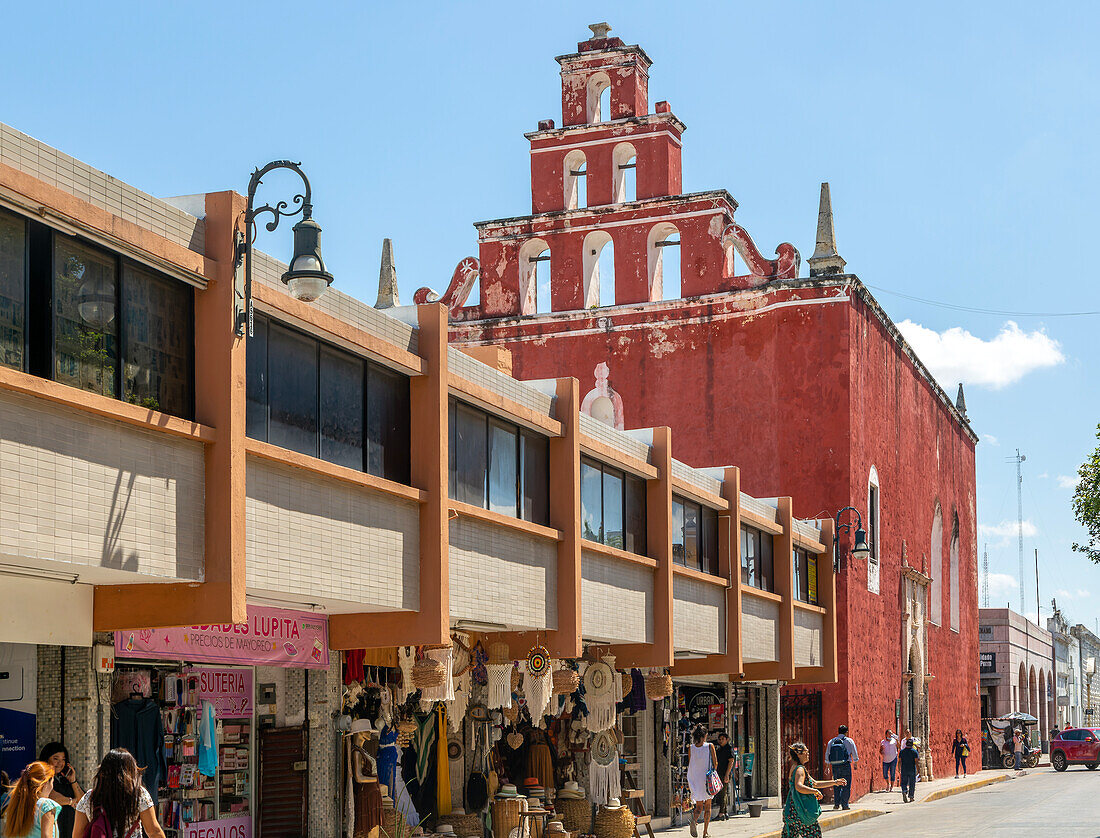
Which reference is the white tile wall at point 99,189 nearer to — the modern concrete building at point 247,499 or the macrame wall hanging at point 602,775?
the modern concrete building at point 247,499

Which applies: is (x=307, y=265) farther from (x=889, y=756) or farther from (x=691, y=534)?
(x=889, y=756)

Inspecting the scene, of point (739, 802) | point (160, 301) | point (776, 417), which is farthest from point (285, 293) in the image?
point (776, 417)

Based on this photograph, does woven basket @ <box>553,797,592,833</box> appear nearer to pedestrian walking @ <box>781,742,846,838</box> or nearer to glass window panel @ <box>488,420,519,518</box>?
glass window panel @ <box>488,420,519,518</box>

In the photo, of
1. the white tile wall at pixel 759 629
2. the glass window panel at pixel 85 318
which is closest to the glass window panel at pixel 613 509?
the white tile wall at pixel 759 629

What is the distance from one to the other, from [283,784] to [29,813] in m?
6.71

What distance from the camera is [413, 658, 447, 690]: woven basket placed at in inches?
681

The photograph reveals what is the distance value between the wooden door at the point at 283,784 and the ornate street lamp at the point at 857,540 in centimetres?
1839

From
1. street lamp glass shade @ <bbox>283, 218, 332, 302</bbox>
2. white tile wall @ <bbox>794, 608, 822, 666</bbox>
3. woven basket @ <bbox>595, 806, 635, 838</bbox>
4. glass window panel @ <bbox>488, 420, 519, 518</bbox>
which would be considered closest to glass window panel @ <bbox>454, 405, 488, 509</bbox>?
glass window panel @ <bbox>488, 420, 519, 518</bbox>

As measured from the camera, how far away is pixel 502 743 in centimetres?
2148

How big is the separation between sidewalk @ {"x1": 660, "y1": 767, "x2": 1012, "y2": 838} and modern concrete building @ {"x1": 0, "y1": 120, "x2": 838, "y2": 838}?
3.68 metres

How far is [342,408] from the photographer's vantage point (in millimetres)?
14922

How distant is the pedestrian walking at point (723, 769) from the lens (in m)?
25.9

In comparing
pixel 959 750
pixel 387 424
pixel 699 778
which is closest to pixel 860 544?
pixel 699 778

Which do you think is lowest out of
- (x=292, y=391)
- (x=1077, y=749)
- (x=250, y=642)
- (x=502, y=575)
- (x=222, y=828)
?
(x=1077, y=749)
